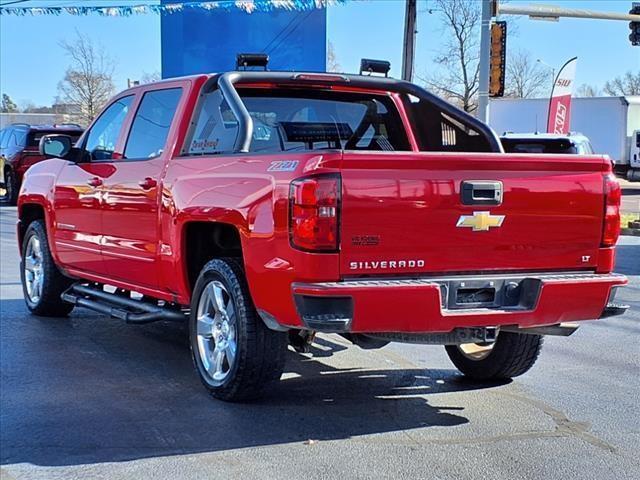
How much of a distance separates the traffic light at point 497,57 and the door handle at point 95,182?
12.7 metres

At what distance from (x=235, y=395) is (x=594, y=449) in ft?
6.61

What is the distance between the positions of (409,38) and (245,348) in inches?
666

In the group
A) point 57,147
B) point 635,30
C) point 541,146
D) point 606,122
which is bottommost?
point 57,147

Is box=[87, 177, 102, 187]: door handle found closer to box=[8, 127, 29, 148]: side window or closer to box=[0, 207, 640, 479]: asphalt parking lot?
box=[0, 207, 640, 479]: asphalt parking lot

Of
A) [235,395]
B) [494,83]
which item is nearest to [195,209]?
[235,395]

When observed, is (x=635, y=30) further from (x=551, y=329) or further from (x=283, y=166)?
(x=283, y=166)

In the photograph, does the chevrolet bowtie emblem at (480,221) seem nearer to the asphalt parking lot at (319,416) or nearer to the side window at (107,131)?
the asphalt parking lot at (319,416)

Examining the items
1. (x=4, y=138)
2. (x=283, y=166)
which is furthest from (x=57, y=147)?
(x=4, y=138)

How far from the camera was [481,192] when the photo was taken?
4566mm

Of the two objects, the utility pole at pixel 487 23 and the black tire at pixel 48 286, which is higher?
the utility pole at pixel 487 23

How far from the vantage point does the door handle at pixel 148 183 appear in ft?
18.9

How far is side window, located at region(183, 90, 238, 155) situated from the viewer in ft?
18.4

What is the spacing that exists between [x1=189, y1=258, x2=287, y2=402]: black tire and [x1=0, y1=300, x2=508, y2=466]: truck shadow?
0.40ft

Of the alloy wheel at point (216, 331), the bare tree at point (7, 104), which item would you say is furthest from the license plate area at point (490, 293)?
the bare tree at point (7, 104)
